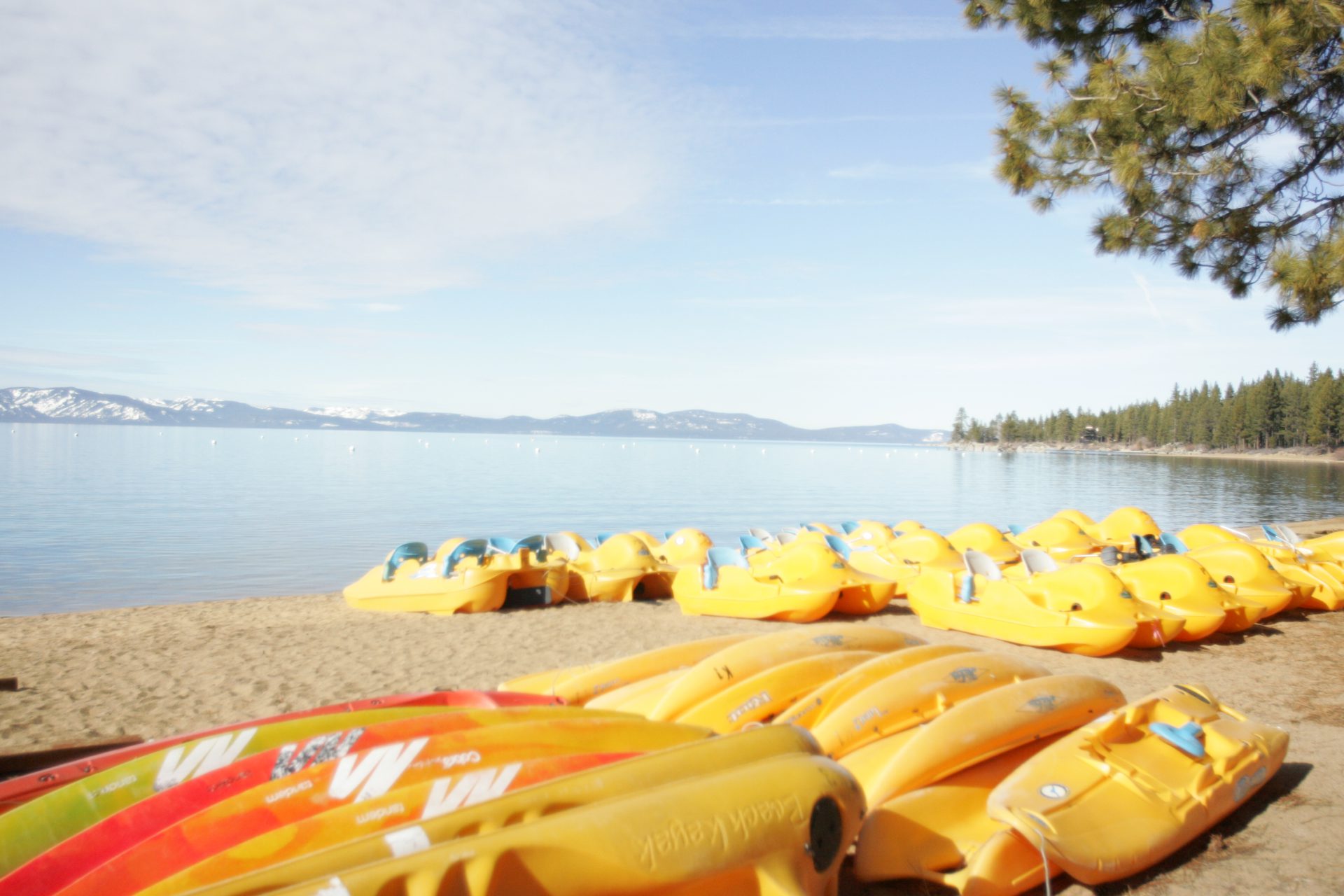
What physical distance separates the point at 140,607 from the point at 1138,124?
15048 mm

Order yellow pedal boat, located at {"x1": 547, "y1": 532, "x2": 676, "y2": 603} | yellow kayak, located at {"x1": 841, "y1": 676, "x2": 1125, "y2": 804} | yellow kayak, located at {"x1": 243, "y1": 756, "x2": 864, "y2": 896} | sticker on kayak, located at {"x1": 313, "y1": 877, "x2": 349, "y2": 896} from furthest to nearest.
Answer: yellow pedal boat, located at {"x1": 547, "y1": 532, "x2": 676, "y2": 603} < yellow kayak, located at {"x1": 841, "y1": 676, "x2": 1125, "y2": 804} < yellow kayak, located at {"x1": 243, "y1": 756, "x2": 864, "y2": 896} < sticker on kayak, located at {"x1": 313, "y1": 877, "x2": 349, "y2": 896}

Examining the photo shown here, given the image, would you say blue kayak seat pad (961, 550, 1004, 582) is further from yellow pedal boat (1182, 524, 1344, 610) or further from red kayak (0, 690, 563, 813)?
red kayak (0, 690, 563, 813)

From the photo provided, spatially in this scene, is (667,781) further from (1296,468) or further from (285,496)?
(1296,468)

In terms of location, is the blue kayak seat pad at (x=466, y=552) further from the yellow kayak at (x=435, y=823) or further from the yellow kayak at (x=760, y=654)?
the yellow kayak at (x=435, y=823)

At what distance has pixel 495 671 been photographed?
294 inches

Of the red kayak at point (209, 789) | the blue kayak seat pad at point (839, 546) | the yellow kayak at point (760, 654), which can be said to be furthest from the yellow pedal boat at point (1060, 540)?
the red kayak at point (209, 789)

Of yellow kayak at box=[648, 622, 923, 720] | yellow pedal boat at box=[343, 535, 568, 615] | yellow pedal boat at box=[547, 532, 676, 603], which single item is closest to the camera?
yellow kayak at box=[648, 622, 923, 720]

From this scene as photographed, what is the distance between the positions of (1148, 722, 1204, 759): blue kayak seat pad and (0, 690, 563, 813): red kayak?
3.13 meters

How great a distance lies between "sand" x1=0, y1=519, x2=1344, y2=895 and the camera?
363 cm

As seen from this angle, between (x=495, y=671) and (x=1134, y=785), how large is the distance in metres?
5.39

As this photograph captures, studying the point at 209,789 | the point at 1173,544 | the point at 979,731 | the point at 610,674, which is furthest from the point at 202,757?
the point at 1173,544

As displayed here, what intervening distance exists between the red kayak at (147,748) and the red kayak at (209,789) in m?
0.53

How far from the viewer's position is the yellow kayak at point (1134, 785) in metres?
3.19

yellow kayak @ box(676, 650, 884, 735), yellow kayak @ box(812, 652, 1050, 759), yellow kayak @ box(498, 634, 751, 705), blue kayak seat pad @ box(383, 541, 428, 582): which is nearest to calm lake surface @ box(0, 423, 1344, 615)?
blue kayak seat pad @ box(383, 541, 428, 582)
